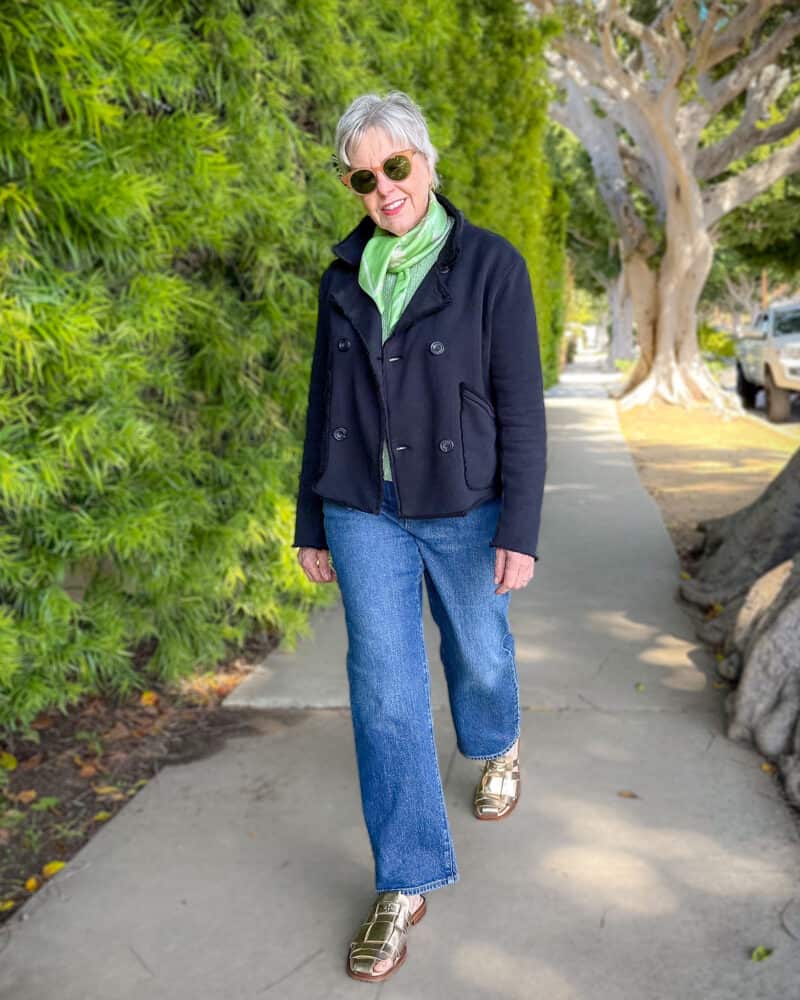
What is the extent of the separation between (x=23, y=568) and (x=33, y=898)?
992mm

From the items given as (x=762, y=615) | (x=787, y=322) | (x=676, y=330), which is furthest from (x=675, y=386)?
(x=762, y=615)

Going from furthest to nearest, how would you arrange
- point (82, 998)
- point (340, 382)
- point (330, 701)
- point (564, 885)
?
point (330, 701) → point (564, 885) → point (340, 382) → point (82, 998)

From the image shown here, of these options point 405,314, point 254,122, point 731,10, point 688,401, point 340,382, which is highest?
point 731,10

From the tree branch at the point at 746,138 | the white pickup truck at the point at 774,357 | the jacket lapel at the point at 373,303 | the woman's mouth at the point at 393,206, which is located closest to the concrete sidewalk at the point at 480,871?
the jacket lapel at the point at 373,303

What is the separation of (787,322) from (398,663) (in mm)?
16245

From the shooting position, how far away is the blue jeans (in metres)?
2.47

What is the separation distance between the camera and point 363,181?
94.0 inches

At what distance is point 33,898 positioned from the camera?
2.75 m

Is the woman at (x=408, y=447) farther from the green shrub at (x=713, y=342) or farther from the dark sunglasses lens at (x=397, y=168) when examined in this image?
the green shrub at (x=713, y=342)

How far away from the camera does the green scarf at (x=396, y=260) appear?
2.45 metres

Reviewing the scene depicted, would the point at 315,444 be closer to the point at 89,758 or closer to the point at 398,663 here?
the point at 398,663

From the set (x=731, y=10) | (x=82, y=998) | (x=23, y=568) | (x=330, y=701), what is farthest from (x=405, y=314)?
(x=731, y=10)

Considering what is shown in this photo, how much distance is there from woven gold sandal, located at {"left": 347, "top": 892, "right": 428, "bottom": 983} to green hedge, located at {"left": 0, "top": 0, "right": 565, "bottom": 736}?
4.35ft

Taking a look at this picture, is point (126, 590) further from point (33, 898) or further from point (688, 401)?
point (688, 401)
